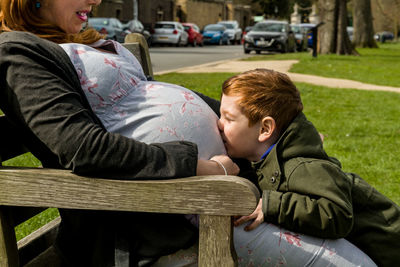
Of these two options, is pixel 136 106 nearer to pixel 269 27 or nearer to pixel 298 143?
pixel 298 143

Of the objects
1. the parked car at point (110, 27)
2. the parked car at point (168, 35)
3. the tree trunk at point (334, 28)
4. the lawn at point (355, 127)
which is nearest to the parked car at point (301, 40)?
the parked car at point (168, 35)

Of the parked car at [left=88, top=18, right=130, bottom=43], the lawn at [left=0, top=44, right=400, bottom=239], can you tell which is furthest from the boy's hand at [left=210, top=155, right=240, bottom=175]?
the parked car at [left=88, top=18, right=130, bottom=43]

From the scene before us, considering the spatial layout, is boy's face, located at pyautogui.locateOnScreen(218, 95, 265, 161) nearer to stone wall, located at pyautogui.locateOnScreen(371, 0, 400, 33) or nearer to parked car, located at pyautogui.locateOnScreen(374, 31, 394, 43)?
stone wall, located at pyautogui.locateOnScreen(371, 0, 400, 33)

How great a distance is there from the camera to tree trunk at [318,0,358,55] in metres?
21.8

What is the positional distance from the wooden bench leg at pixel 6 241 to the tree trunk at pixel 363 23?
29652 millimetres

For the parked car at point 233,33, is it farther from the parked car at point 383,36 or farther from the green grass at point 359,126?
the green grass at point 359,126

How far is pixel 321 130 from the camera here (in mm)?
7133

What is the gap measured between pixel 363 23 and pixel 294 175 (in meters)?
30.2

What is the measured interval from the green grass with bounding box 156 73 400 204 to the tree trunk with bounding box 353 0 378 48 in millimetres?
20162

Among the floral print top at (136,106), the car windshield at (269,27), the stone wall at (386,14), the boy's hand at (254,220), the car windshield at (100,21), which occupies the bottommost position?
the boy's hand at (254,220)

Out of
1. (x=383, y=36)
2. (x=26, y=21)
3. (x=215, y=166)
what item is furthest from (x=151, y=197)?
(x=383, y=36)

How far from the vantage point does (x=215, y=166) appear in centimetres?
183

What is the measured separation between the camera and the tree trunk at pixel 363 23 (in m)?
29.6

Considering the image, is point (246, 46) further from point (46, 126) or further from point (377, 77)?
point (46, 126)
